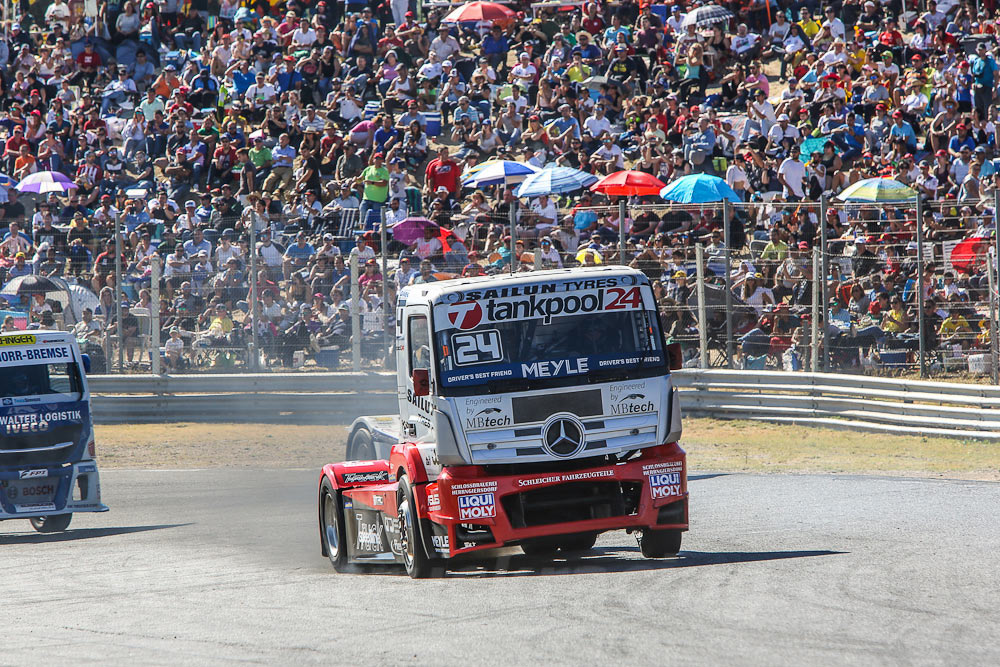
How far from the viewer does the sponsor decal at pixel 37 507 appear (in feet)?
44.7

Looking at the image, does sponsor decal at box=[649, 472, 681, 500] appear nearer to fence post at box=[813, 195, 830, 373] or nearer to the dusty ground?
the dusty ground

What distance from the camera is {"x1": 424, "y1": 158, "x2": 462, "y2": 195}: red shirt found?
A: 22.9 m

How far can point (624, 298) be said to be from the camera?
9.23m

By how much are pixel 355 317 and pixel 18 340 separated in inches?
256

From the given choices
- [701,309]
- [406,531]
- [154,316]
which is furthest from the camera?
[154,316]

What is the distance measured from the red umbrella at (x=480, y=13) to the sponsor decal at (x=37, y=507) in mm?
16939

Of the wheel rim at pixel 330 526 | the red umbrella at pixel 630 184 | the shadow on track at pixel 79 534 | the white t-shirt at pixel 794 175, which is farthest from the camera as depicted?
the white t-shirt at pixel 794 175

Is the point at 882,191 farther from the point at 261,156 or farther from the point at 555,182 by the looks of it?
the point at 261,156

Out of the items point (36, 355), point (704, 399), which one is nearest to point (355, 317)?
point (704, 399)

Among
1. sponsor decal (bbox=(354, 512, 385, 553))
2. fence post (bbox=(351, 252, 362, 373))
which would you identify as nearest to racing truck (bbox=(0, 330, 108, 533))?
sponsor decal (bbox=(354, 512, 385, 553))

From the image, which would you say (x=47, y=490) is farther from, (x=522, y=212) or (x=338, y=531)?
(x=522, y=212)

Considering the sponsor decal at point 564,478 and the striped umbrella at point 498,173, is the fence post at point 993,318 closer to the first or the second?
the striped umbrella at point 498,173

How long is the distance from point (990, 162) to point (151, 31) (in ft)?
65.3

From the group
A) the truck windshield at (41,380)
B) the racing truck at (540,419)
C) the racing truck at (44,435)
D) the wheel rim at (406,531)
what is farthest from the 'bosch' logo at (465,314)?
the truck windshield at (41,380)
